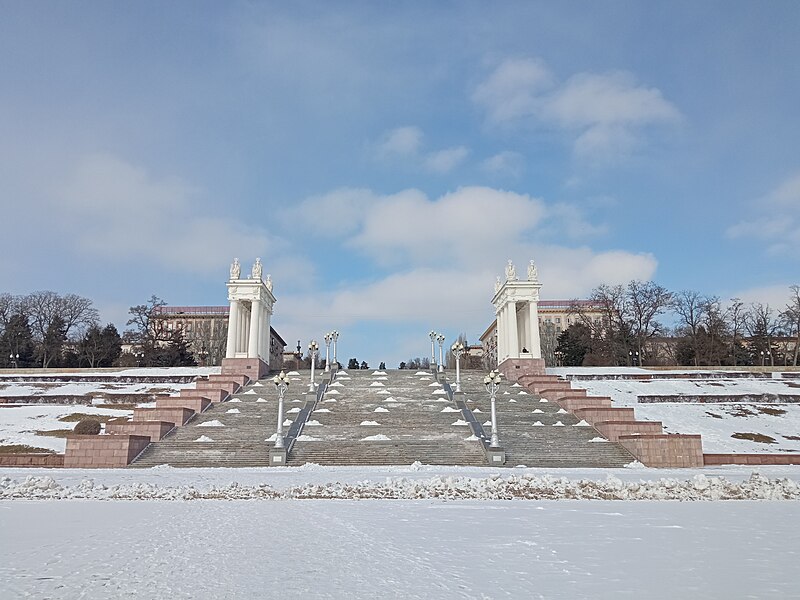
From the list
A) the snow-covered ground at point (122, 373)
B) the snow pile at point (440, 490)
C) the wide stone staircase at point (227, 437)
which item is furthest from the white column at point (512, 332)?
the snow pile at point (440, 490)

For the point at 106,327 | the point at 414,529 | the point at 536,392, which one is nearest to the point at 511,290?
the point at 536,392

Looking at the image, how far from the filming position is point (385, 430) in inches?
906

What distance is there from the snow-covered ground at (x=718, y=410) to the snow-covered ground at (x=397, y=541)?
10530mm

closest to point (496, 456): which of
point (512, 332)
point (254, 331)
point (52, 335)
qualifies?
point (512, 332)

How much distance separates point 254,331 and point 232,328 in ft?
4.57

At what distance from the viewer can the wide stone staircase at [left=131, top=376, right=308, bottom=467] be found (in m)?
19.4

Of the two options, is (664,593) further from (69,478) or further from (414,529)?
(69,478)

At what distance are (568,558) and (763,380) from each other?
116 feet

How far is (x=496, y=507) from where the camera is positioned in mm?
10914

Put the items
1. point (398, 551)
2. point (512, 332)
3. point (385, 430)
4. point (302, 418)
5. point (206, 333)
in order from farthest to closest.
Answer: point (206, 333)
point (512, 332)
point (302, 418)
point (385, 430)
point (398, 551)

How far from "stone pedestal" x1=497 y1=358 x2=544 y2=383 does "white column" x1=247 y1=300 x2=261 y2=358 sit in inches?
623

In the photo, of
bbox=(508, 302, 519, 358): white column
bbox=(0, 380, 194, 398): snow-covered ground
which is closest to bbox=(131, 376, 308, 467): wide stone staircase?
bbox=(0, 380, 194, 398): snow-covered ground

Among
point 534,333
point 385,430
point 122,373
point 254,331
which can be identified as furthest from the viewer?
point 122,373

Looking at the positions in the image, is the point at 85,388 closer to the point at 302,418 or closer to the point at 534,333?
the point at 302,418
